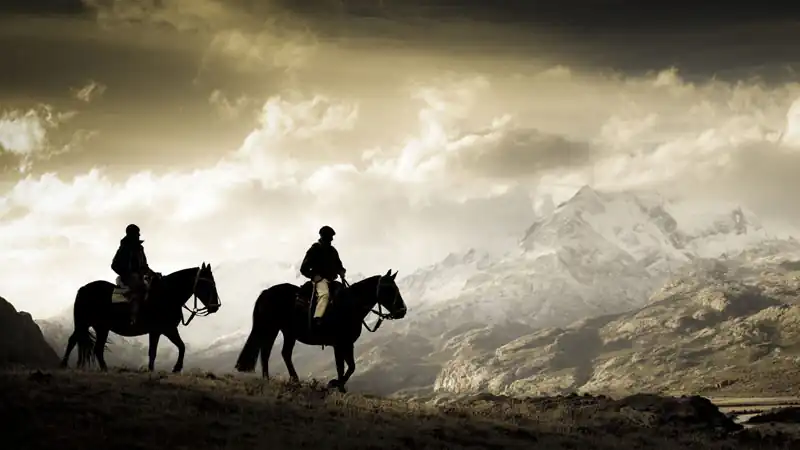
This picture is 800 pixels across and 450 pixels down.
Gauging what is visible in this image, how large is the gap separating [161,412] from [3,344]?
3055 centimetres

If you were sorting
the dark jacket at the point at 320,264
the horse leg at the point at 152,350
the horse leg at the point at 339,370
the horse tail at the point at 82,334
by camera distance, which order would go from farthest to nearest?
the horse tail at the point at 82,334 < the dark jacket at the point at 320,264 < the horse leg at the point at 152,350 < the horse leg at the point at 339,370

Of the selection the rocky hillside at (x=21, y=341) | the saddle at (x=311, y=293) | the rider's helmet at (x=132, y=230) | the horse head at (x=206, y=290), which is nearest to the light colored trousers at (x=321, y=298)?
the saddle at (x=311, y=293)

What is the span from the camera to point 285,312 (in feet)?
105

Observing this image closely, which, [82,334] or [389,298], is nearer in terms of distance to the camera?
[389,298]

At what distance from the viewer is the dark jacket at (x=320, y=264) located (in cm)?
3153

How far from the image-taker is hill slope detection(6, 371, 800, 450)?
22391mm

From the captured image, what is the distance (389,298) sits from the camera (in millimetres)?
30922

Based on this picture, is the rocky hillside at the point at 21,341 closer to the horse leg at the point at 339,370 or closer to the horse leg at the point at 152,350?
the horse leg at the point at 152,350

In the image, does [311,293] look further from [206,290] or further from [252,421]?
[252,421]

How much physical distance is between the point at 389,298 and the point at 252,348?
19.8 ft

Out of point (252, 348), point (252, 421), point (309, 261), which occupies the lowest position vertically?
point (252, 421)

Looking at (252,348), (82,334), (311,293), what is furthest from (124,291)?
(311,293)

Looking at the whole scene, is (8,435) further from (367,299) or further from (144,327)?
(367,299)

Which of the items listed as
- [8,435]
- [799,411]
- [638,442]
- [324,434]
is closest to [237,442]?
[324,434]
